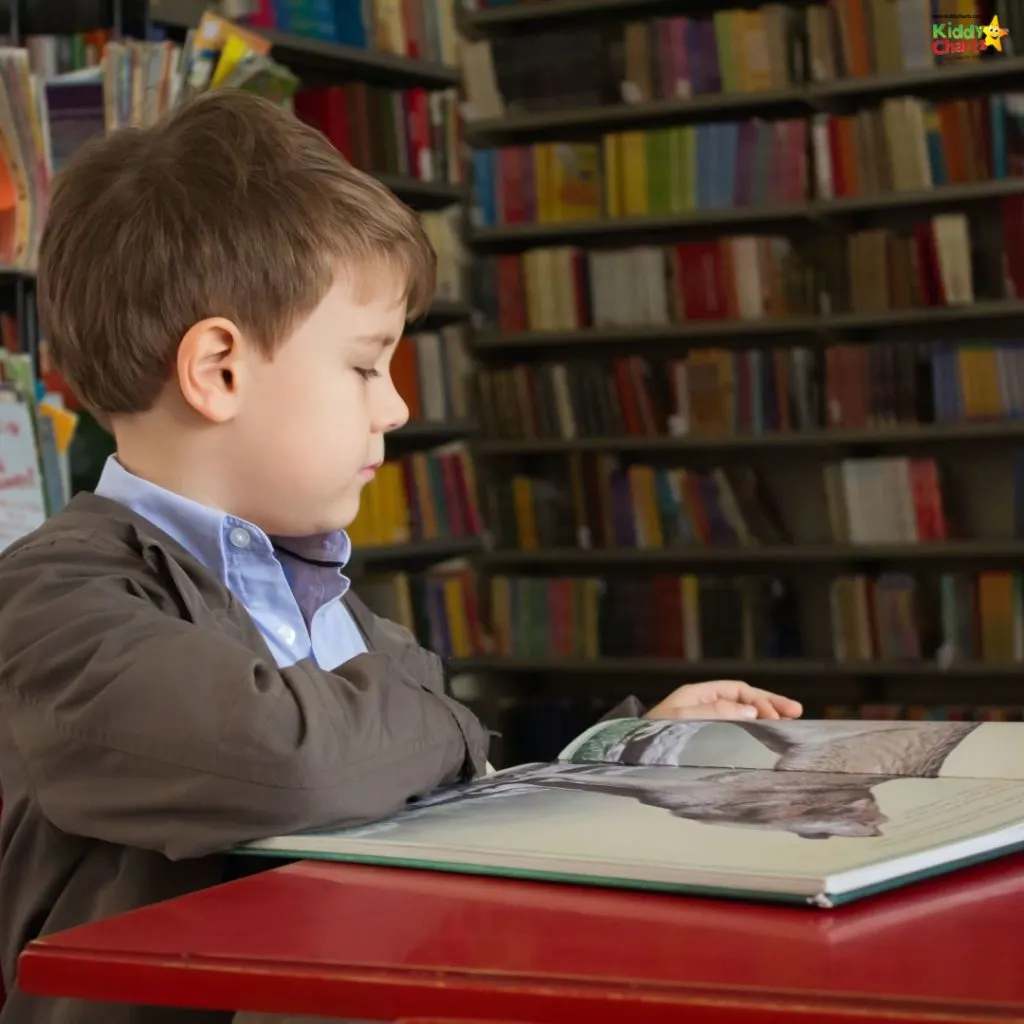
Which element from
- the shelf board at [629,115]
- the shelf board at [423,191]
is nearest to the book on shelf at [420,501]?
the shelf board at [423,191]

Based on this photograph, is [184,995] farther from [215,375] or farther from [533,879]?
[215,375]

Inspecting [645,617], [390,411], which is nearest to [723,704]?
[390,411]

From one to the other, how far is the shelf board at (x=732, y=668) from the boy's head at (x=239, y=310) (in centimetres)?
341

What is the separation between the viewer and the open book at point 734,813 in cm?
64

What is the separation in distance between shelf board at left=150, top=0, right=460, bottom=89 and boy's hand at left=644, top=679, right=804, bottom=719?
8.91 feet

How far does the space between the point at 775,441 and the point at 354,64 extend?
1.50m

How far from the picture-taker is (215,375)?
101 centimetres

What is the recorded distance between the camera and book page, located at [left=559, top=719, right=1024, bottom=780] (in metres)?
0.90

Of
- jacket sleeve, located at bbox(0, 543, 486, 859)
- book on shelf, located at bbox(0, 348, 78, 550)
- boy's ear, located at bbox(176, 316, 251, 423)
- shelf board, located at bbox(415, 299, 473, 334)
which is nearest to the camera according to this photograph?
jacket sleeve, located at bbox(0, 543, 486, 859)

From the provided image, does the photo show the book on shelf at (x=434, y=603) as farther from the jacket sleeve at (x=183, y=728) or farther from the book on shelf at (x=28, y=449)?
the jacket sleeve at (x=183, y=728)

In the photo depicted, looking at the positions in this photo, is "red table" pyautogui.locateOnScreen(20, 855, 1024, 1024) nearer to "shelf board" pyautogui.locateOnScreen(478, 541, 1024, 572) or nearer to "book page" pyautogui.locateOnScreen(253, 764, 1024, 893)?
"book page" pyautogui.locateOnScreen(253, 764, 1024, 893)

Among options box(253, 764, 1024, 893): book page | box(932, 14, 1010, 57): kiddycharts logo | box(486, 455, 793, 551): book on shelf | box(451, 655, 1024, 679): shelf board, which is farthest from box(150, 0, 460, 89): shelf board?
box(253, 764, 1024, 893): book page

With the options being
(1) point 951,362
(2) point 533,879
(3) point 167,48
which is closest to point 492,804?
(2) point 533,879

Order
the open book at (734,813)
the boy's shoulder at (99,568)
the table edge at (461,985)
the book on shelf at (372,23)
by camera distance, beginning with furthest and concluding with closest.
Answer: the book on shelf at (372,23)
the boy's shoulder at (99,568)
the open book at (734,813)
the table edge at (461,985)
